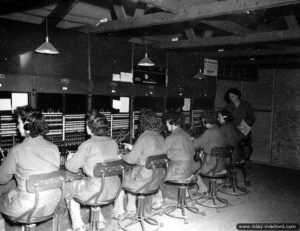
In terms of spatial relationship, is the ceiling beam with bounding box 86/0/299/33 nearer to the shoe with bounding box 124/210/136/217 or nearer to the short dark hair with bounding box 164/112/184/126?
the short dark hair with bounding box 164/112/184/126

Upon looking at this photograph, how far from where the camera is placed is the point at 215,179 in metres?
4.59

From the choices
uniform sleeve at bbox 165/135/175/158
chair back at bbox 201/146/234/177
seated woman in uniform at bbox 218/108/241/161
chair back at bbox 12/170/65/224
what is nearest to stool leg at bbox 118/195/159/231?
uniform sleeve at bbox 165/135/175/158

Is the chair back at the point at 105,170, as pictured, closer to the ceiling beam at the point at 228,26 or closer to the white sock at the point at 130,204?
the white sock at the point at 130,204

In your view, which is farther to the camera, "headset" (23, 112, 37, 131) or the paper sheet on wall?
the paper sheet on wall

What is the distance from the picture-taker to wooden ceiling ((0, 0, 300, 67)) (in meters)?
3.36

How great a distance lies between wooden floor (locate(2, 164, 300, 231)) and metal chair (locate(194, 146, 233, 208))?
0.13m

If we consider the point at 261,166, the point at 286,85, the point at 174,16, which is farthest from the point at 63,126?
the point at 286,85

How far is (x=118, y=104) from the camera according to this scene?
16.8 feet

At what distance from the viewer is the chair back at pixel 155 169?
10.8ft

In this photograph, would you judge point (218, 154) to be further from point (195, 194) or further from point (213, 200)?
point (195, 194)

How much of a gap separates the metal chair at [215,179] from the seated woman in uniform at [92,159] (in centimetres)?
169

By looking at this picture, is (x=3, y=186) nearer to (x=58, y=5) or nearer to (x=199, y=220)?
(x=199, y=220)

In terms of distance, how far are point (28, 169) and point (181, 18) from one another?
2.28 meters

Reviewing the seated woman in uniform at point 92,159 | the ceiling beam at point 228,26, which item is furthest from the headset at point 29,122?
the ceiling beam at point 228,26
